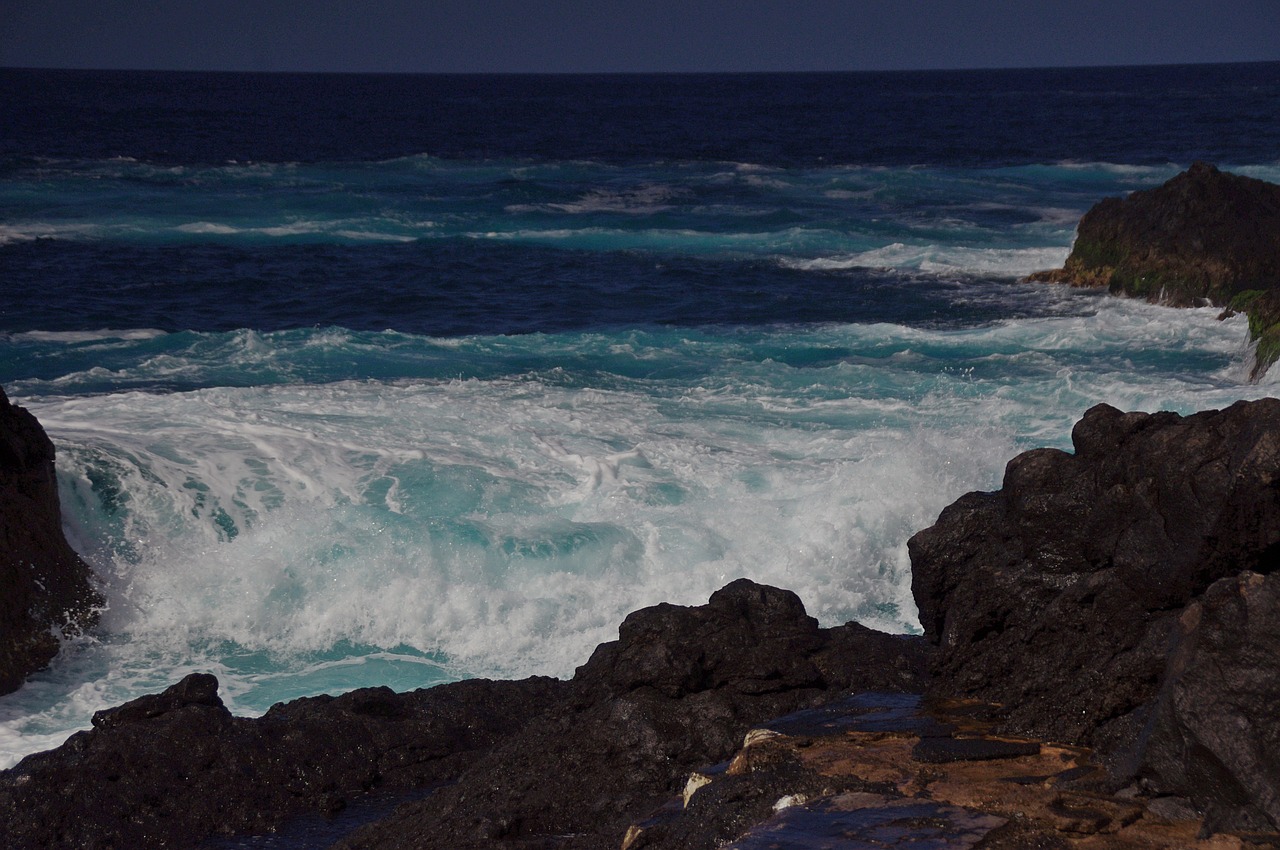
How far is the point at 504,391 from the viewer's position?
14.8 meters

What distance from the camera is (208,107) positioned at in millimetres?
72562

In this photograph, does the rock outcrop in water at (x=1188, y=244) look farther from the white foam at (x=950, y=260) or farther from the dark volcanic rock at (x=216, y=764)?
the dark volcanic rock at (x=216, y=764)

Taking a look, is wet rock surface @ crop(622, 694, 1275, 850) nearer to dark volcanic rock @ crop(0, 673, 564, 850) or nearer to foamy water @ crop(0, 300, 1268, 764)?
dark volcanic rock @ crop(0, 673, 564, 850)

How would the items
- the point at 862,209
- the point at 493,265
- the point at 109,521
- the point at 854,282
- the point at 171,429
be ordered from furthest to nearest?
the point at 862,209 → the point at 493,265 → the point at 854,282 → the point at 171,429 → the point at 109,521

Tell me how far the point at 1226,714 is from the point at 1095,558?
65.5 inches

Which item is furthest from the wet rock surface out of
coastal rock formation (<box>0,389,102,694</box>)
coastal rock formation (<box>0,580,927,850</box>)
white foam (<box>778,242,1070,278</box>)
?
white foam (<box>778,242,1070,278</box>)

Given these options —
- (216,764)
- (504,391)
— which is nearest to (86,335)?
(504,391)

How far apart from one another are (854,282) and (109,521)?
50.6 ft

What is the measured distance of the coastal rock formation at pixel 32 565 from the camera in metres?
8.23

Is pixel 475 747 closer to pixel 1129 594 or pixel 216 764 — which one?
pixel 216 764

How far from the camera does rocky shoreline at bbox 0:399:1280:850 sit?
13.8 feet

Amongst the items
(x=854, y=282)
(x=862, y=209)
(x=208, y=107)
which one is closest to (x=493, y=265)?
(x=854, y=282)

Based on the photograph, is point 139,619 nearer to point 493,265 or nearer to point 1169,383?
point 1169,383

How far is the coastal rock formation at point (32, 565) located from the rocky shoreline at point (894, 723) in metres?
2.24
